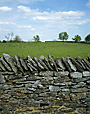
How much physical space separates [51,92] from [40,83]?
1.44 ft

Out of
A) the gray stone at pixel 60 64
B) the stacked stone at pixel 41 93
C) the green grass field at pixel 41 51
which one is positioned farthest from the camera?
the green grass field at pixel 41 51

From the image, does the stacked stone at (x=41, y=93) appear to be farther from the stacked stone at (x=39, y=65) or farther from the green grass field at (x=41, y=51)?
the green grass field at (x=41, y=51)

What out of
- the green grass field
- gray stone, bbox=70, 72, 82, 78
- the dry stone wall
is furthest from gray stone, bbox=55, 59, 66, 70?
the green grass field

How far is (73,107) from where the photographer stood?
4152 mm

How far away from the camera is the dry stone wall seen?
398cm

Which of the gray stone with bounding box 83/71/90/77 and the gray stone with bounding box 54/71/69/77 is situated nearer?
the gray stone with bounding box 54/71/69/77

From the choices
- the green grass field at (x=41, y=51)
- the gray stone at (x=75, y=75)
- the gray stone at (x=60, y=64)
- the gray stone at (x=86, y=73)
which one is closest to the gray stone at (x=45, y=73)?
the gray stone at (x=60, y=64)

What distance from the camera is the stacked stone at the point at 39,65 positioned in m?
3.99

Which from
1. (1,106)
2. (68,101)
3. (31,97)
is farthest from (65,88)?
(1,106)

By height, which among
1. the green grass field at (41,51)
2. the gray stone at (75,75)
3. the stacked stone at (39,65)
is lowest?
the gray stone at (75,75)

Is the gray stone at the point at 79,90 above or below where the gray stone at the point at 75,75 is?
below

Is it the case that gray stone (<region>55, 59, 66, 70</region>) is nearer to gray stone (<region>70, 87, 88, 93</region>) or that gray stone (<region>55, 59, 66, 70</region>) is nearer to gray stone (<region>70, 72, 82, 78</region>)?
gray stone (<region>70, 72, 82, 78</region>)

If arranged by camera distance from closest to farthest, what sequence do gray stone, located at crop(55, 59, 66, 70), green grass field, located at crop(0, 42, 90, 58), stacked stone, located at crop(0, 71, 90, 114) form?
stacked stone, located at crop(0, 71, 90, 114)
gray stone, located at crop(55, 59, 66, 70)
green grass field, located at crop(0, 42, 90, 58)

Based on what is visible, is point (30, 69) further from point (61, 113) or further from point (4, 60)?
point (61, 113)
